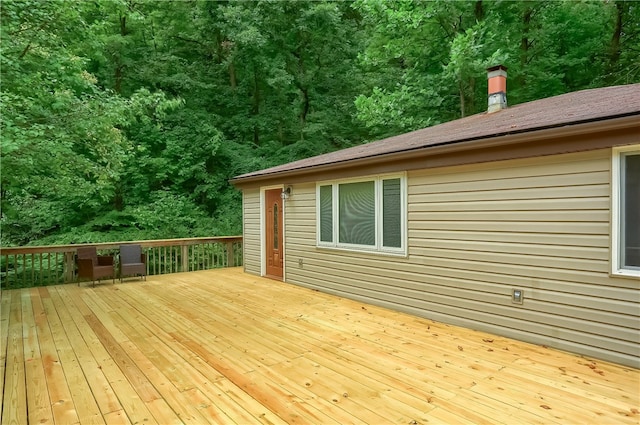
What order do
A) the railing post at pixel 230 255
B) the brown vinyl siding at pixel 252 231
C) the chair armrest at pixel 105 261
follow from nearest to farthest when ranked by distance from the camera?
1. the chair armrest at pixel 105 261
2. the brown vinyl siding at pixel 252 231
3. the railing post at pixel 230 255

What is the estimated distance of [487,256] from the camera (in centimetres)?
407

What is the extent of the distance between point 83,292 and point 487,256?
674 cm

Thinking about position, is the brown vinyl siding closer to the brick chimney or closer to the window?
the window

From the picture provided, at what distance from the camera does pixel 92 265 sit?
22.4 ft

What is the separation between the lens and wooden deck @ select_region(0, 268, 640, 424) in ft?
7.97

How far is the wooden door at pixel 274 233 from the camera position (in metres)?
7.58

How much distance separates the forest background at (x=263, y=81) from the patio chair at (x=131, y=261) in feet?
4.99

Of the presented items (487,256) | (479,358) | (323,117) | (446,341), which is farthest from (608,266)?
(323,117)

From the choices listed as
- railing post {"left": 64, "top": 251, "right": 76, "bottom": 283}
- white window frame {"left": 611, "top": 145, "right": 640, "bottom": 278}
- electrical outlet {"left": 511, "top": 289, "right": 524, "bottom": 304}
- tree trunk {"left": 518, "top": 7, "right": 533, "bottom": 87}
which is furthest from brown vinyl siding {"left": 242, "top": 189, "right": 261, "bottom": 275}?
tree trunk {"left": 518, "top": 7, "right": 533, "bottom": 87}

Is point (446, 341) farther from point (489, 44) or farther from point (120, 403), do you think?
point (489, 44)

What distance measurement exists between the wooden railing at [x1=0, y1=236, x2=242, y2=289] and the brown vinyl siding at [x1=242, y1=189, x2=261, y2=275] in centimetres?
106

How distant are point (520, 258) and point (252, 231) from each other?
19.4 feet

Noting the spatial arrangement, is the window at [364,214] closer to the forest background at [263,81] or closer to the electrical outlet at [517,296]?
the electrical outlet at [517,296]

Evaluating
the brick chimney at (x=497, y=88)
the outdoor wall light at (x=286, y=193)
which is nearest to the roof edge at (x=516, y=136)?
the outdoor wall light at (x=286, y=193)
